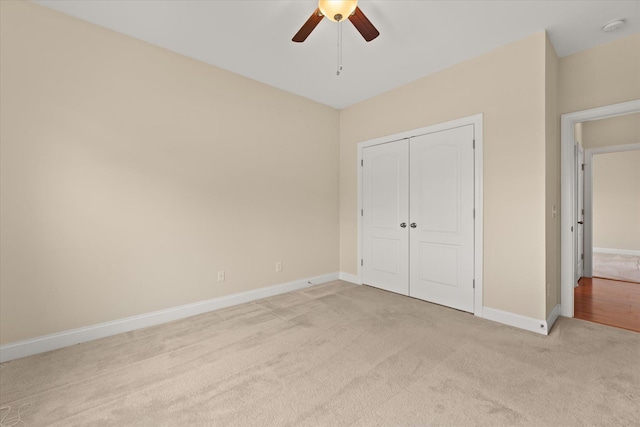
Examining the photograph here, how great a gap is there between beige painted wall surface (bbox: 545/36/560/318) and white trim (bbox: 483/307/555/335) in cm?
16

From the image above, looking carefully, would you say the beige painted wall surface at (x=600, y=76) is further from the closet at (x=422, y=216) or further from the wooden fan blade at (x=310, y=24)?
the wooden fan blade at (x=310, y=24)

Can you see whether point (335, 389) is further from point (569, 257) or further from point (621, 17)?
point (621, 17)

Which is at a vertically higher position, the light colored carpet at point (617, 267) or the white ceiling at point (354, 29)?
the white ceiling at point (354, 29)

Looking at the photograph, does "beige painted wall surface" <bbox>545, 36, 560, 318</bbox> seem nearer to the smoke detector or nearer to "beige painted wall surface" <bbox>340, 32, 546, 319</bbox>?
"beige painted wall surface" <bbox>340, 32, 546, 319</bbox>

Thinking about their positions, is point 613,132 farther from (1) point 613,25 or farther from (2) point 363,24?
(2) point 363,24

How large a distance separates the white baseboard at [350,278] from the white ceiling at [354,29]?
9.71ft

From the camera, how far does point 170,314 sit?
295 cm

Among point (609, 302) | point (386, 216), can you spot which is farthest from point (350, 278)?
point (609, 302)

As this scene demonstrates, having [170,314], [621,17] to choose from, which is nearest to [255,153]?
[170,314]

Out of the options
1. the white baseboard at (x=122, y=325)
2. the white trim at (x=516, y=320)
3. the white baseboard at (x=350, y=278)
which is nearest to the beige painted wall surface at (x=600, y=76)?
the white trim at (x=516, y=320)

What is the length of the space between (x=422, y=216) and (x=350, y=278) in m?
1.61

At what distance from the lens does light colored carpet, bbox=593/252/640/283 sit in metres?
4.64

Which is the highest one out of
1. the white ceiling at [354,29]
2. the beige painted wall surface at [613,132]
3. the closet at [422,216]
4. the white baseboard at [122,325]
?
the white ceiling at [354,29]

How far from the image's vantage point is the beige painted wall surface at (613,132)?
3975 mm
